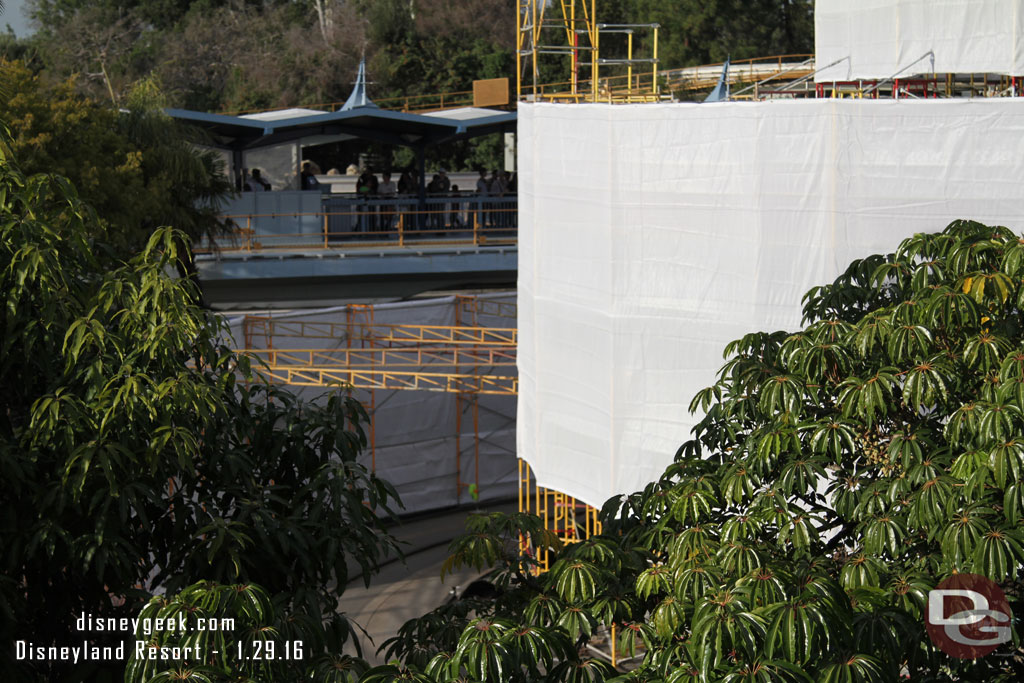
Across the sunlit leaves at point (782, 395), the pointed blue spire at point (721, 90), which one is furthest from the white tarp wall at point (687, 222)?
the pointed blue spire at point (721, 90)

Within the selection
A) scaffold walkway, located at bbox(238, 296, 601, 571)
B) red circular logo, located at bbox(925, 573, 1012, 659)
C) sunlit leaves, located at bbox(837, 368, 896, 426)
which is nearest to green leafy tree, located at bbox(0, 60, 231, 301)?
scaffold walkway, located at bbox(238, 296, 601, 571)

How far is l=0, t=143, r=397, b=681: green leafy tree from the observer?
5.82m

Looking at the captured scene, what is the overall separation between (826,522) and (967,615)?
1264 mm

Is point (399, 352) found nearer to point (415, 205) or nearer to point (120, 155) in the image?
point (120, 155)

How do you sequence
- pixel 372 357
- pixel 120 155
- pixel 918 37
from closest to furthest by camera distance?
pixel 918 37 → pixel 372 357 → pixel 120 155

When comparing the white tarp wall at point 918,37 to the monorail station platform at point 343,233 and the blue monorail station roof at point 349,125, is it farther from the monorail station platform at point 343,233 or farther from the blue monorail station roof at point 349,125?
the blue monorail station roof at point 349,125

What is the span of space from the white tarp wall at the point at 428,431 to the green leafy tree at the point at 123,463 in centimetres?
1297

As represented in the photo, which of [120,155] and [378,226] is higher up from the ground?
[120,155]

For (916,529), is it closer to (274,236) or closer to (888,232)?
(888,232)

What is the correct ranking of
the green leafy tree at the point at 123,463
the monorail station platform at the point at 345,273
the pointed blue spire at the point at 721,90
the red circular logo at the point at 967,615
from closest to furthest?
1. the red circular logo at the point at 967,615
2. the green leafy tree at the point at 123,463
3. the monorail station platform at the point at 345,273
4. the pointed blue spire at the point at 721,90

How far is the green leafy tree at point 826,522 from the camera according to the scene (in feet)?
16.5

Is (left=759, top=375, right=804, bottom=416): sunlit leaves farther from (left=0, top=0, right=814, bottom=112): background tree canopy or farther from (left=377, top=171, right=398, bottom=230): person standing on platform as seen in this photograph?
(left=0, top=0, right=814, bottom=112): background tree canopy

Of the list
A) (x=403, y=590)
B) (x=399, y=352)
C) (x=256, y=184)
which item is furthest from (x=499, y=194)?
(x=403, y=590)

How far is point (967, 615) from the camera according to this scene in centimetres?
554
